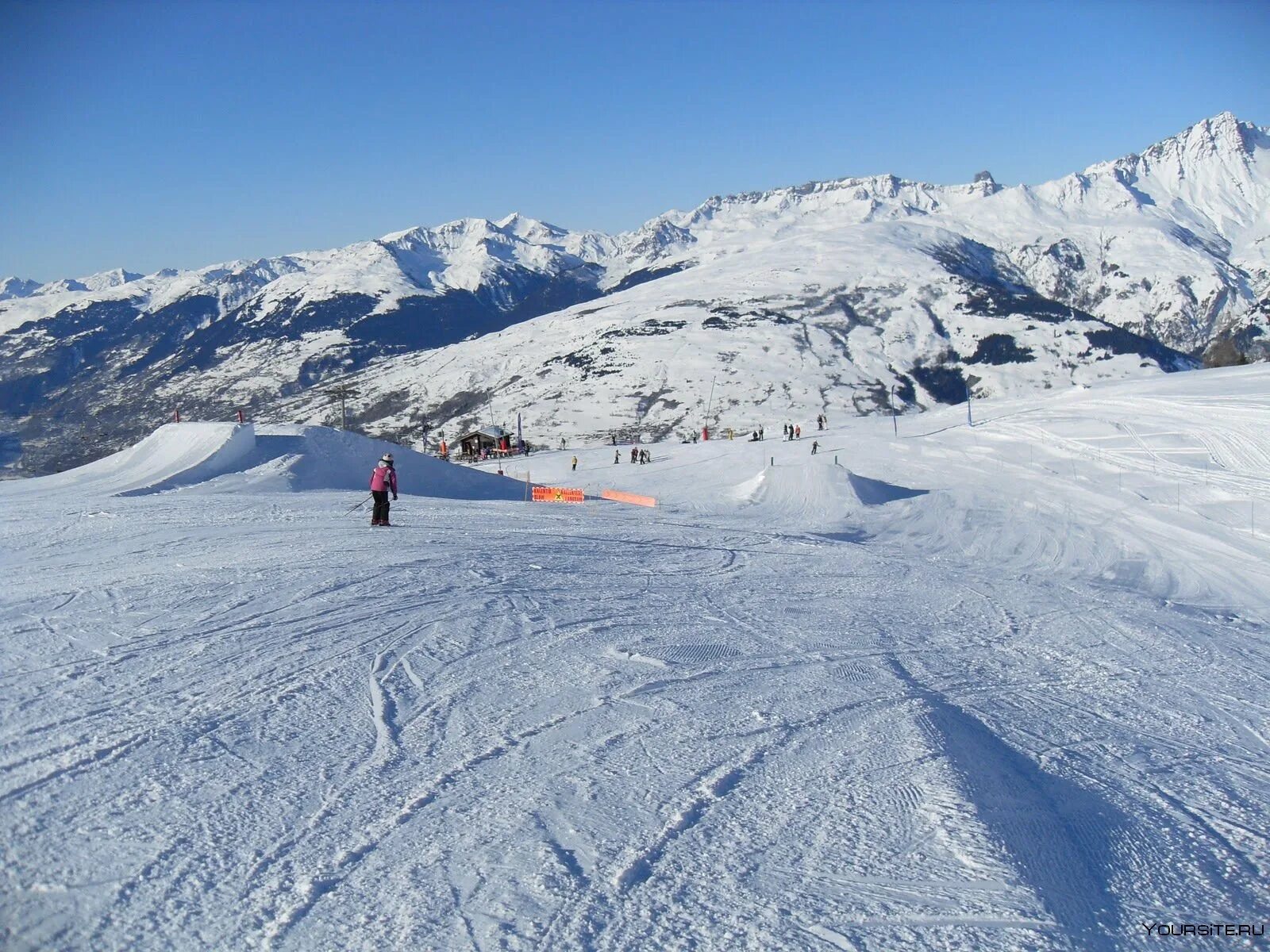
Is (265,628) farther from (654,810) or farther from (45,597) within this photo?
(654,810)

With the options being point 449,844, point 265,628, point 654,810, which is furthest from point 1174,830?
point 265,628

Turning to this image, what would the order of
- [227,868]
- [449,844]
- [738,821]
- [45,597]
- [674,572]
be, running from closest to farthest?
[227,868] → [449,844] → [738,821] → [45,597] → [674,572]

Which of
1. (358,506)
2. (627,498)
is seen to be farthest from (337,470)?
(627,498)

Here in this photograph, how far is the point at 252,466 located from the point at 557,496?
9.27m

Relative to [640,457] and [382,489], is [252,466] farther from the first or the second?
[640,457]

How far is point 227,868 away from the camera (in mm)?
5246

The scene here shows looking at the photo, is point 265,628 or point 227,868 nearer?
point 227,868

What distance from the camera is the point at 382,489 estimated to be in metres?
17.4

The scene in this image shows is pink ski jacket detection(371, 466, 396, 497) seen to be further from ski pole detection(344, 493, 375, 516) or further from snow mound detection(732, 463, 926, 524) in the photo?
snow mound detection(732, 463, 926, 524)

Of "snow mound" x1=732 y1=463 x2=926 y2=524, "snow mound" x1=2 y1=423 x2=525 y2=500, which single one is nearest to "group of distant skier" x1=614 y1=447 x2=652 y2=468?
"snow mound" x1=732 y1=463 x2=926 y2=524

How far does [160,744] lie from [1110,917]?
627 cm

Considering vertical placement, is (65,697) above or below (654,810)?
above

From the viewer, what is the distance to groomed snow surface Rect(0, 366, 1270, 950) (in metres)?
5.05

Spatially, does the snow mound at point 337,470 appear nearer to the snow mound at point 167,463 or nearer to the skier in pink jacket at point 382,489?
the snow mound at point 167,463
